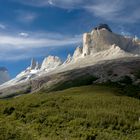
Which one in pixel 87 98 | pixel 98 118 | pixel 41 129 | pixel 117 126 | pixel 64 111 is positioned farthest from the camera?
pixel 87 98

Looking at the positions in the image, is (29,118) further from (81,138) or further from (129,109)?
(129,109)

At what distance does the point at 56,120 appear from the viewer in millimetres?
87375

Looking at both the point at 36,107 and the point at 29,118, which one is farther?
the point at 36,107

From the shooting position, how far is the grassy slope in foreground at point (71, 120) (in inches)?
2857

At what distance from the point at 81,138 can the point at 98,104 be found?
46.3 metres

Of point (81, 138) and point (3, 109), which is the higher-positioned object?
point (3, 109)

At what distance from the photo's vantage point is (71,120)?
292 feet

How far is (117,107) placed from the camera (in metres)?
112

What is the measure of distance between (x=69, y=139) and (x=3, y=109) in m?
37.5

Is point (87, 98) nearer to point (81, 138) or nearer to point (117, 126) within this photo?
point (117, 126)

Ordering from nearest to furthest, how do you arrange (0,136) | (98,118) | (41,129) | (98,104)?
(0,136), (41,129), (98,118), (98,104)

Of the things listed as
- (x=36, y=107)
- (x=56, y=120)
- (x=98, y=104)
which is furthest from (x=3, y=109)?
(x=98, y=104)

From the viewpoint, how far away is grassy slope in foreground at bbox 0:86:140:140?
72.6 m

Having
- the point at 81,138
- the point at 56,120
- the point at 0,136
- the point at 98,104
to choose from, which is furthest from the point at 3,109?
the point at 0,136
